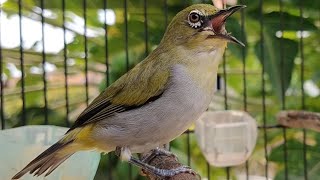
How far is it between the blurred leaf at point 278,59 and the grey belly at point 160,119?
51.5 inches

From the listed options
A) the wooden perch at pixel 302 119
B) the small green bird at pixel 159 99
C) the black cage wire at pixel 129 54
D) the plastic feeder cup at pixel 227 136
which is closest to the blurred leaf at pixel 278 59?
the black cage wire at pixel 129 54

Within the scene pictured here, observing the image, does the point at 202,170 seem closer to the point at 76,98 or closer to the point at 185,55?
the point at 76,98

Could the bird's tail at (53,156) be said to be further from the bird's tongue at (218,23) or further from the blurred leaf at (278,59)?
the blurred leaf at (278,59)

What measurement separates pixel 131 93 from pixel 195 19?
195 millimetres

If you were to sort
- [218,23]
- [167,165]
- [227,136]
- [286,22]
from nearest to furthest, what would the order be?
[218,23]
[167,165]
[227,136]
[286,22]

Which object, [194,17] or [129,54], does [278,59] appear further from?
[194,17]

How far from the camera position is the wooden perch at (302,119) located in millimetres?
1890

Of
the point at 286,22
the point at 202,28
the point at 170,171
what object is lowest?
the point at 170,171

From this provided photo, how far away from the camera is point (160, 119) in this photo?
1.35 meters

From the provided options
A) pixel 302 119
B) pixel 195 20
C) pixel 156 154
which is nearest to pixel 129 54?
pixel 302 119

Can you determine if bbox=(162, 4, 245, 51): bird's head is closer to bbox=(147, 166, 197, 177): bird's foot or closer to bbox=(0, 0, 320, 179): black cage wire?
bbox=(147, 166, 197, 177): bird's foot

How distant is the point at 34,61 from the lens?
9.36 feet

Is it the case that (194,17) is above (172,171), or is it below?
above

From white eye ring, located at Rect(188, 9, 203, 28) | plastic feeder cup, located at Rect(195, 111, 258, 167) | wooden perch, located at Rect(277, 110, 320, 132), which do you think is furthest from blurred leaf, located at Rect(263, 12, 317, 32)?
white eye ring, located at Rect(188, 9, 203, 28)
